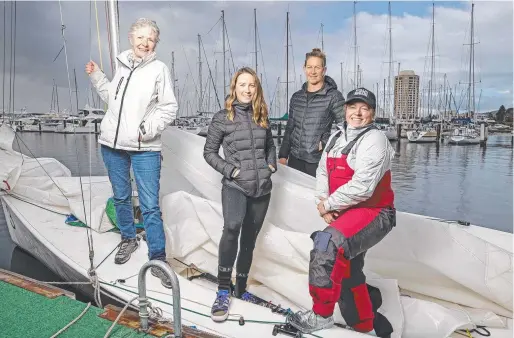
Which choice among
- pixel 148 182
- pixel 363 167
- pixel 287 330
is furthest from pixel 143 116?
pixel 287 330

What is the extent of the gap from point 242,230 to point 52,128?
6488 cm

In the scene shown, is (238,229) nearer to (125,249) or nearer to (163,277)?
(163,277)

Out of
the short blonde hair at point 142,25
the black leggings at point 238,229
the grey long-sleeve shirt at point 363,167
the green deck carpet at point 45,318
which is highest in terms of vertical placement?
the short blonde hair at point 142,25

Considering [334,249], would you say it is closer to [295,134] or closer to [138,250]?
[295,134]

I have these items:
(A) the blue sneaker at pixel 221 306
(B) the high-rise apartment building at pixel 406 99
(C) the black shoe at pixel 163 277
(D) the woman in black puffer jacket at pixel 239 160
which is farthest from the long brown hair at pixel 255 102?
(B) the high-rise apartment building at pixel 406 99

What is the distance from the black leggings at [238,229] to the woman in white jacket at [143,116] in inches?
20.4

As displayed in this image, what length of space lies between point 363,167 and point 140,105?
71.3 inches

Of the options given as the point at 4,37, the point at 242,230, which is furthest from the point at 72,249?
the point at 4,37

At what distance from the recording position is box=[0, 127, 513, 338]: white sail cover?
2.95 m

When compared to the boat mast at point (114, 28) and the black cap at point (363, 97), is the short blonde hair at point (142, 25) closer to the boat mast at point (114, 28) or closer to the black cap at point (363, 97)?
the boat mast at point (114, 28)

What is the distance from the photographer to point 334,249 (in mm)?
2279

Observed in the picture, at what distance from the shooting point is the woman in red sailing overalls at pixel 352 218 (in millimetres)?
2287

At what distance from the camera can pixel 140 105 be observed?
313cm

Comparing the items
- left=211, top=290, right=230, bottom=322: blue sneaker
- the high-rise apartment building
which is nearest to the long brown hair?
left=211, top=290, right=230, bottom=322: blue sneaker
